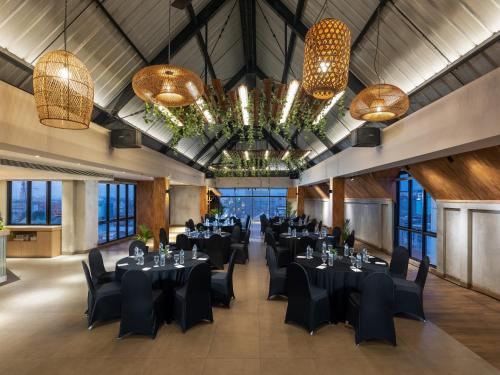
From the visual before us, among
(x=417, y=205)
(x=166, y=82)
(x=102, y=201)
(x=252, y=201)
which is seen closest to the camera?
(x=166, y=82)

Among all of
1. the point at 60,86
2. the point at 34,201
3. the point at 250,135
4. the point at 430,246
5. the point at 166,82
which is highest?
the point at 250,135

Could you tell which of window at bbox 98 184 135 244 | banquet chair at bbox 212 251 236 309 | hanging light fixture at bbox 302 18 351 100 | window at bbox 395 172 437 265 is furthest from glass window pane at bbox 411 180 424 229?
window at bbox 98 184 135 244

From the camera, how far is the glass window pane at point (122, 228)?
13.9m

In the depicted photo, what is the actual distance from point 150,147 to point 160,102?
22.6ft

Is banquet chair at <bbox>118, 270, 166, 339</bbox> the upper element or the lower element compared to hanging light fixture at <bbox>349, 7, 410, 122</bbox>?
lower

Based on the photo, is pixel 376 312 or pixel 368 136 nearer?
pixel 376 312

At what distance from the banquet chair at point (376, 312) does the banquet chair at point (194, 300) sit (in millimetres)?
2166

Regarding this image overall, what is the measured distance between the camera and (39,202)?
11.2m

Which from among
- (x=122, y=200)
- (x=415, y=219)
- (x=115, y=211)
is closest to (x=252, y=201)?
(x=122, y=200)

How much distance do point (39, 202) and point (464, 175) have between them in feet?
42.2

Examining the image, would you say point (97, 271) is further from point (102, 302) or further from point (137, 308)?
point (137, 308)

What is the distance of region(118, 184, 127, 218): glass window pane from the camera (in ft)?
46.4

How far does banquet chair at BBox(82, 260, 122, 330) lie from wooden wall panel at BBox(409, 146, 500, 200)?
6484 mm

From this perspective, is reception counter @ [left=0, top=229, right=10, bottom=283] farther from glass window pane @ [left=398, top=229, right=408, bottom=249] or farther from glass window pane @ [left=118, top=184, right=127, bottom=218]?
glass window pane @ [left=398, top=229, right=408, bottom=249]
